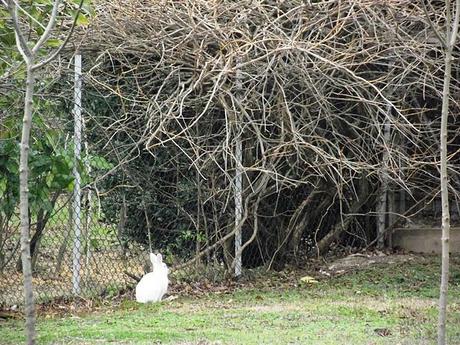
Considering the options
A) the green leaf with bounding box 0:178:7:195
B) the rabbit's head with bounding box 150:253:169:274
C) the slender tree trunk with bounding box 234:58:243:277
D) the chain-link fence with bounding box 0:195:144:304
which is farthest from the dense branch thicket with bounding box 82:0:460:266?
the green leaf with bounding box 0:178:7:195

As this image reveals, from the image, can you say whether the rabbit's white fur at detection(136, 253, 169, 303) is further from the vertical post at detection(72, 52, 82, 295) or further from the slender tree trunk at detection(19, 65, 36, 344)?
the slender tree trunk at detection(19, 65, 36, 344)

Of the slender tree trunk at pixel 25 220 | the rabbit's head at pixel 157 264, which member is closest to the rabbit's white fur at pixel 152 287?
the rabbit's head at pixel 157 264

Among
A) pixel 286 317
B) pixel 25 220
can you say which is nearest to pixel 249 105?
pixel 286 317

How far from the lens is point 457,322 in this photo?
23.0 ft

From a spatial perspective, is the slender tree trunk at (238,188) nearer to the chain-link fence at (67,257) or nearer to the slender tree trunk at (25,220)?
the chain-link fence at (67,257)

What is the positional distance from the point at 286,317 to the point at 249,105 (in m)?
2.87

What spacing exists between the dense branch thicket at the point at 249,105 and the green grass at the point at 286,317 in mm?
1148

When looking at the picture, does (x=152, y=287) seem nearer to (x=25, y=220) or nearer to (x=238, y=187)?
(x=238, y=187)

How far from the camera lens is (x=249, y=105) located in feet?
31.3

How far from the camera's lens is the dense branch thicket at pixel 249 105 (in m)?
9.04

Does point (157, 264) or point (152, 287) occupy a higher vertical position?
point (157, 264)

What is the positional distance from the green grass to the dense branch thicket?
1.15 meters

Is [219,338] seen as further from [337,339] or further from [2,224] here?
[2,224]

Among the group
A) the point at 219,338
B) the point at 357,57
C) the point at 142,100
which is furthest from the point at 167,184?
the point at 219,338
